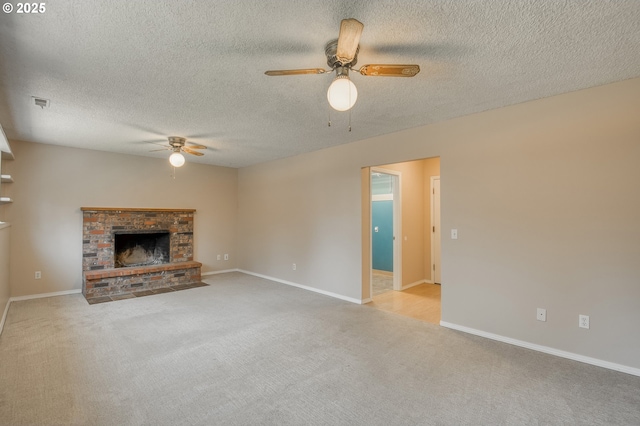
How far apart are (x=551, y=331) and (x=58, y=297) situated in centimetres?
658

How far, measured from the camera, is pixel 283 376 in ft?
7.88

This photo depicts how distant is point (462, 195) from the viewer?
343 cm

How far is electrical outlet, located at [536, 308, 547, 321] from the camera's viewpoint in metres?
2.87

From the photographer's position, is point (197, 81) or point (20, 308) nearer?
point (197, 81)

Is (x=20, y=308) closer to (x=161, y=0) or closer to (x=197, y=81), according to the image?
(x=197, y=81)

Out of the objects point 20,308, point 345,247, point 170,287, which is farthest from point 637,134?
point 20,308

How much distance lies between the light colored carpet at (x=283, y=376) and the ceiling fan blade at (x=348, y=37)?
2.28 metres

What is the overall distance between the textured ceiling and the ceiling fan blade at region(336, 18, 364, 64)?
0.58ft

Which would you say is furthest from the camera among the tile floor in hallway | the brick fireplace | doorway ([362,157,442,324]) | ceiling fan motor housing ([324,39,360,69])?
the brick fireplace

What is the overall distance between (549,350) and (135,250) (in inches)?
258

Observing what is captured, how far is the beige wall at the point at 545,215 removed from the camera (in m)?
2.53

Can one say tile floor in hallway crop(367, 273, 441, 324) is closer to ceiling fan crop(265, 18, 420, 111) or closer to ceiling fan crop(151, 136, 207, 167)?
ceiling fan crop(265, 18, 420, 111)

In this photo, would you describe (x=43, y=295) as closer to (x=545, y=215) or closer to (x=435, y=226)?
(x=435, y=226)

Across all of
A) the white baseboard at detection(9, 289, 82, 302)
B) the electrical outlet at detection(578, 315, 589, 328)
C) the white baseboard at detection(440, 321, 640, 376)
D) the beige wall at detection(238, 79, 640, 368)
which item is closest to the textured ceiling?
the beige wall at detection(238, 79, 640, 368)
